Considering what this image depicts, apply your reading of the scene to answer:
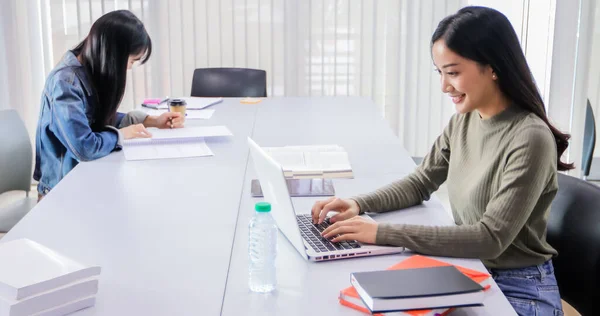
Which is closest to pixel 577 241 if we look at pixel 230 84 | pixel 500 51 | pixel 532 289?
pixel 532 289

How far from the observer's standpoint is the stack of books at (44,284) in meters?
1.23

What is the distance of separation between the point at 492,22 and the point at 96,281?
41.5 inches

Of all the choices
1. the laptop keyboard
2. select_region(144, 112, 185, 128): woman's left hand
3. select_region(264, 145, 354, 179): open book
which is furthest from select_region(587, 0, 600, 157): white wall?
the laptop keyboard

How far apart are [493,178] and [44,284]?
104cm

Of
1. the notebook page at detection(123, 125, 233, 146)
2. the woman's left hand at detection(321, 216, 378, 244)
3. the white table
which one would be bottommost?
the white table

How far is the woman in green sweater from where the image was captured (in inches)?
60.1

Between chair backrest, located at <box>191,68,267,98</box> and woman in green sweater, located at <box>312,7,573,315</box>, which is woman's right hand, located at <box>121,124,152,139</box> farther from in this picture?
chair backrest, located at <box>191,68,267,98</box>

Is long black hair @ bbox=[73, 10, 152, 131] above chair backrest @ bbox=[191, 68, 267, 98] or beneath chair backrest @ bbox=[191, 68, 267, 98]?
above

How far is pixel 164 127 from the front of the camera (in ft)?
9.36

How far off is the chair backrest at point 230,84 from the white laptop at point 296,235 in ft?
7.78

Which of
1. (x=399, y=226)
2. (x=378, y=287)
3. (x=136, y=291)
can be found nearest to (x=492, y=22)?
(x=399, y=226)

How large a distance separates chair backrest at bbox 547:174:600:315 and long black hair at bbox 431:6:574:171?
10 cm

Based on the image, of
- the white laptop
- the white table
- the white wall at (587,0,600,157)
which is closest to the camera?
the white table

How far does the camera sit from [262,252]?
1401mm
